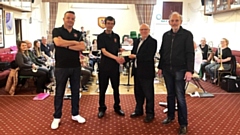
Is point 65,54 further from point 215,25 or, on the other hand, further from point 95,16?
point 95,16

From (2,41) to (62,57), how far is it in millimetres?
4403

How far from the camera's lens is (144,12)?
10797 millimetres

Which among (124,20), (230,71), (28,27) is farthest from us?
(124,20)

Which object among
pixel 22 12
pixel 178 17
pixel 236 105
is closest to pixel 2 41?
pixel 22 12

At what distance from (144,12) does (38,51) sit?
554 cm

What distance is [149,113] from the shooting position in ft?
11.8

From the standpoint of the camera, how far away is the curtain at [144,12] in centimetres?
1073

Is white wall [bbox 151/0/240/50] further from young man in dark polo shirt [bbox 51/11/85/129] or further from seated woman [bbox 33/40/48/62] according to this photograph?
young man in dark polo shirt [bbox 51/11/85/129]

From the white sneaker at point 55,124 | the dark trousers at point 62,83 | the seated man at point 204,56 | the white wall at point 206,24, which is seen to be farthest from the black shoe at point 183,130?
the white wall at point 206,24

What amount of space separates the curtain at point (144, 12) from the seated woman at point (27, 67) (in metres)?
6.46

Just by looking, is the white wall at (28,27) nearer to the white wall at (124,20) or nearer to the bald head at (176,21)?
the white wall at (124,20)

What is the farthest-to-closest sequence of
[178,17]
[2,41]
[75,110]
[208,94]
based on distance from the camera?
1. [2,41]
2. [208,94]
3. [75,110]
4. [178,17]

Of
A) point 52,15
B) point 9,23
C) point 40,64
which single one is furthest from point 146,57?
point 52,15

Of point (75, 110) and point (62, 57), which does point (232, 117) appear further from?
point (62, 57)
